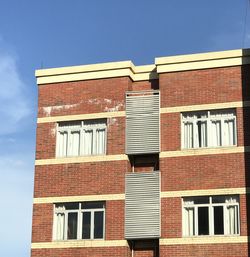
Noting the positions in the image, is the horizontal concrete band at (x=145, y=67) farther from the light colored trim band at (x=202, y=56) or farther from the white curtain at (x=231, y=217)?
the white curtain at (x=231, y=217)

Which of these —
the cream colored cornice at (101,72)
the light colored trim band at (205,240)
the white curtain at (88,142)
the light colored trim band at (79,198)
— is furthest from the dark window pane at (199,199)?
the cream colored cornice at (101,72)

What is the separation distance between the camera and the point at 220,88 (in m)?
27.2

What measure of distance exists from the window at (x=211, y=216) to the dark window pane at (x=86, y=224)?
12.1 feet

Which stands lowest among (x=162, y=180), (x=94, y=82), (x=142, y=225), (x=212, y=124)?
(x=142, y=225)

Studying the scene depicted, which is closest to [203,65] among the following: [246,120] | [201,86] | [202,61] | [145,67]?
[202,61]

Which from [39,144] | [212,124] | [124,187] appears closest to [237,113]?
[212,124]

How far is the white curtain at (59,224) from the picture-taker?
2788cm

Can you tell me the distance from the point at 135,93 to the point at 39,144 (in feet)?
14.3

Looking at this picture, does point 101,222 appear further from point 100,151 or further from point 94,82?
point 94,82

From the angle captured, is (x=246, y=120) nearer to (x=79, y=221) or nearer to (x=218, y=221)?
(x=218, y=221)

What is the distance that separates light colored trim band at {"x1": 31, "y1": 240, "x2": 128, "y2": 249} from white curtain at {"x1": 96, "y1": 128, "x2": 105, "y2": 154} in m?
3.53

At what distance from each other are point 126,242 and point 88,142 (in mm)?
4367

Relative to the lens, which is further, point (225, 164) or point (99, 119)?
point (99, 119)

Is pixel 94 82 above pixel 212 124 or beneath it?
above
